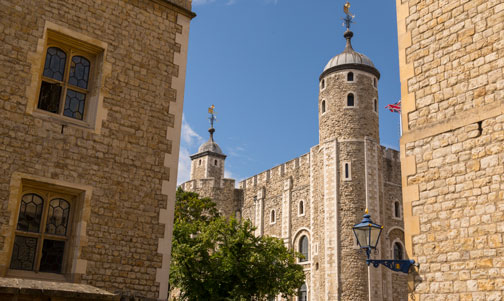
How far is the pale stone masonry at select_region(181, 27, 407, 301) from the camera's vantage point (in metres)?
25.4

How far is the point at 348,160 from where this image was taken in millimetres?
26859

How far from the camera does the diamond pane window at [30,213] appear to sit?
671cm

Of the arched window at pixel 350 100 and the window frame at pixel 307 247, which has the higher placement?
the arched window at pixel 350 100

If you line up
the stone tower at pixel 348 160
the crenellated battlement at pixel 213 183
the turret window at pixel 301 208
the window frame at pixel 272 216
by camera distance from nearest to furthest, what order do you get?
the stone tower at pixel 348 160 < the turret window at pixel 301 208 < the window frame at pixel 272 216 < the crenellated battlement at pixel 213 183

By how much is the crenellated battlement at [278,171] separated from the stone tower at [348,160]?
3.09 m

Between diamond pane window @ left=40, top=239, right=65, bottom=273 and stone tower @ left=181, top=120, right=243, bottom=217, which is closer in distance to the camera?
diamond pane window @ left=40, top=239, right=65, bottom=273

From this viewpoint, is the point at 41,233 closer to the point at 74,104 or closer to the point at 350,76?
the point at 74,104

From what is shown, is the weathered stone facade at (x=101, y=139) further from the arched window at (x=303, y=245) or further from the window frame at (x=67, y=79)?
the arched window at (x=303, y=245)

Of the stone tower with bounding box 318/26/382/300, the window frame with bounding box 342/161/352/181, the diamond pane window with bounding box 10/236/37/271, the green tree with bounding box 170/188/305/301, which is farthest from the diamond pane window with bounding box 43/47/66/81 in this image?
the window frame with bounding box 342/161/352/181

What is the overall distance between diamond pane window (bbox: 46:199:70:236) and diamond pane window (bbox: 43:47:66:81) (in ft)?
5.76

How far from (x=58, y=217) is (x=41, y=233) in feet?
1.08

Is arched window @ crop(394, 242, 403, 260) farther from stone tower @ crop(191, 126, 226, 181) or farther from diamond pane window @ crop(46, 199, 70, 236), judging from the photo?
diamond pane window @ crop(46, 199, 70, 236)

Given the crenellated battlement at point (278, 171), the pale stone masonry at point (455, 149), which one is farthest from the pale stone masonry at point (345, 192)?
the pale stone masonry at point (455, 149)

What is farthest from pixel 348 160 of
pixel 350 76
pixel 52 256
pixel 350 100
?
pixel 52 256
